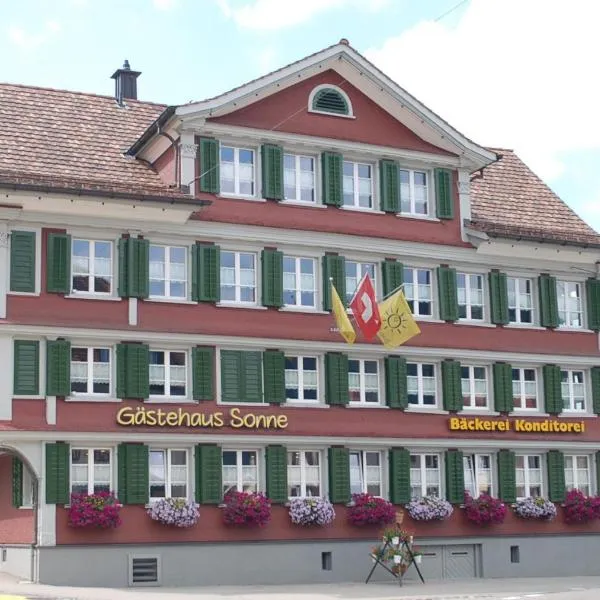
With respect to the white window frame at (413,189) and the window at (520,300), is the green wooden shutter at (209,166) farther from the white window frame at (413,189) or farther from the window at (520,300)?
the window at (520,300)

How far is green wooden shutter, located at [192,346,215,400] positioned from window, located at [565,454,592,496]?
11.8 meters

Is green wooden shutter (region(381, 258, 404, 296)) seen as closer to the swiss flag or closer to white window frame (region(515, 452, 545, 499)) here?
the swiss flag

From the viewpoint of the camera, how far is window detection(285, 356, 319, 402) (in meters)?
38.4

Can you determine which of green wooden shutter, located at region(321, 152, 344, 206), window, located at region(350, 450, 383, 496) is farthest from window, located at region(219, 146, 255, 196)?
window, located at region(350, 450, 383, 496)

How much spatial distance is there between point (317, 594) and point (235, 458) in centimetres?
501

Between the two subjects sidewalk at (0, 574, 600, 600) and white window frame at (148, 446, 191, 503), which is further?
white window frame at (148, 446, 191, 503)

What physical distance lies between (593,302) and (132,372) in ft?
50.4

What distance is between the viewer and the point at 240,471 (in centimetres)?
3728

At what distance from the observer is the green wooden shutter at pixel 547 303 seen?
1684 inches

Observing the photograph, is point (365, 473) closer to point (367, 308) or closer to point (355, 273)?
point (367, 308)

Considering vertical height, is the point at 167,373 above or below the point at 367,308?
A: below

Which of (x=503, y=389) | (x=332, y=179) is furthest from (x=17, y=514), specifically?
(x=503, y=389)

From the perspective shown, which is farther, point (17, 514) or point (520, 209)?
point (520, 209)

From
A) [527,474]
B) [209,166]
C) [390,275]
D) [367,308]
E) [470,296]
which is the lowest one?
[527,474]
